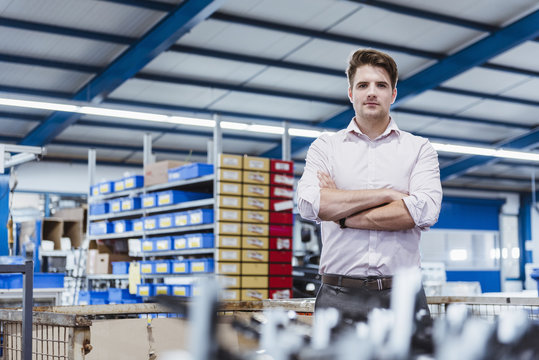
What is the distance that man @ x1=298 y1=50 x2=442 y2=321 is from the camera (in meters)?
1.91

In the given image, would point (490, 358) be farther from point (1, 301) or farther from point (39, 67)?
point (39, 67)

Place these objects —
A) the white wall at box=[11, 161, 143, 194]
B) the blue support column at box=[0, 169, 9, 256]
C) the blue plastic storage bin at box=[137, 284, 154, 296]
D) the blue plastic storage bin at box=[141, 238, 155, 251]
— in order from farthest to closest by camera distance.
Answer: the white wall at box=[11, 161, 143, 194] → the blue support column at box=[0, 169, 9, 256] → the blue plastic storage bin at box=[141, 238, 155, 251] → the blue plastic storage bin at box=[137, 284, 154, 296]

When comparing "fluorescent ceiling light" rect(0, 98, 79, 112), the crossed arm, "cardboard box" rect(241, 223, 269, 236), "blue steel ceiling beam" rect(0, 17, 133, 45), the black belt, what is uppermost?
"blue steel ceiling beam" rect(0, 17, 133, 45)

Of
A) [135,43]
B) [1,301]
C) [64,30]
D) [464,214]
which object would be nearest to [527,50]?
[135,43]

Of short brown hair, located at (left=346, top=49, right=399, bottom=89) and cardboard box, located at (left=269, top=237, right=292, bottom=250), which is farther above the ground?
short brown hair, located at (left=346, top=49, right=399, bottom=89)

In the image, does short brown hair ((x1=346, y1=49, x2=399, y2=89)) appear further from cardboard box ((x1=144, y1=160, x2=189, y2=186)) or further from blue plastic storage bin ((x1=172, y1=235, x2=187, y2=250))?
cardboard box ((x1=144, y1=160, x2=189, y2=186))

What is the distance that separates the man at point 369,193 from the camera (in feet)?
6.28

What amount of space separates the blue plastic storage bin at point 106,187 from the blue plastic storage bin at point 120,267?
1.03 m

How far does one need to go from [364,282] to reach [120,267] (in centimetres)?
734

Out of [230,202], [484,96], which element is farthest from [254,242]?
[484,96]

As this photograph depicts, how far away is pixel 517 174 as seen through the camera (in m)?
20.2

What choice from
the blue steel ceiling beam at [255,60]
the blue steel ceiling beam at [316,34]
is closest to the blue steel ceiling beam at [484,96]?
the blue steel ceiling beam at [316,34]

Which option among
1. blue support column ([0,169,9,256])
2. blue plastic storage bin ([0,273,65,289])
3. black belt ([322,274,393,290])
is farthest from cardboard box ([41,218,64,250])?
black belt ([322,274,393,290])

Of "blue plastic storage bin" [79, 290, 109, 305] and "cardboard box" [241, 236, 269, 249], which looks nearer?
"cardboard box" [241, 236, 269, 249]
